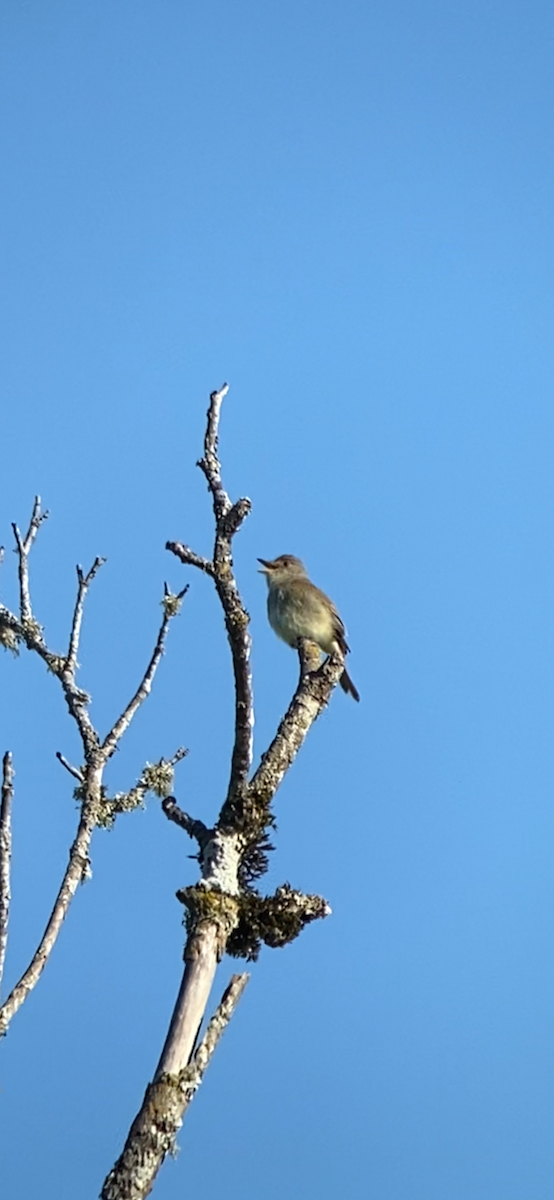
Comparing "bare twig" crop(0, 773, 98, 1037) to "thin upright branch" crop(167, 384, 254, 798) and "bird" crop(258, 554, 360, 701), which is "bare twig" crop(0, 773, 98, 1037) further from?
"bird" crop(258, 554, 360, 701)

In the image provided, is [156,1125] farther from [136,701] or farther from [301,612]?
[301,612]

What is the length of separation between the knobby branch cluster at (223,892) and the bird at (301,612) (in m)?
7.25

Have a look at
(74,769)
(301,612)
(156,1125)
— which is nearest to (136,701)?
(74,769)

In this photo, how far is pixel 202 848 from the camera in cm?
569

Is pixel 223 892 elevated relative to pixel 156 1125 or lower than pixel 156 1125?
elevated

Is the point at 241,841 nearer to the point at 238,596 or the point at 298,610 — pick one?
the point at 238,596

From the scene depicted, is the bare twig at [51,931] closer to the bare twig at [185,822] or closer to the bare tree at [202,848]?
the bare tree at [202,848]

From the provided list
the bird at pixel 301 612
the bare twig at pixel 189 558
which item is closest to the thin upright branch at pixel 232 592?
the bare twig at pixel 189 558

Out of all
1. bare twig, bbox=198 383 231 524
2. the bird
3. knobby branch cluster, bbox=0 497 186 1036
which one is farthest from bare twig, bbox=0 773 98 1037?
the bird

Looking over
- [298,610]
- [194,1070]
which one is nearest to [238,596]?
[194,1070]

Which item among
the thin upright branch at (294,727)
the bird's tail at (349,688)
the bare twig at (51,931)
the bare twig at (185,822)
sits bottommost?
the bare twig at (51,931)

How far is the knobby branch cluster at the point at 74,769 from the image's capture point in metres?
5.02

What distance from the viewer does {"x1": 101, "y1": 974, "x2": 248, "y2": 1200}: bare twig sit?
174 inches

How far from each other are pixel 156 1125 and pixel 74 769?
6.32 feet
